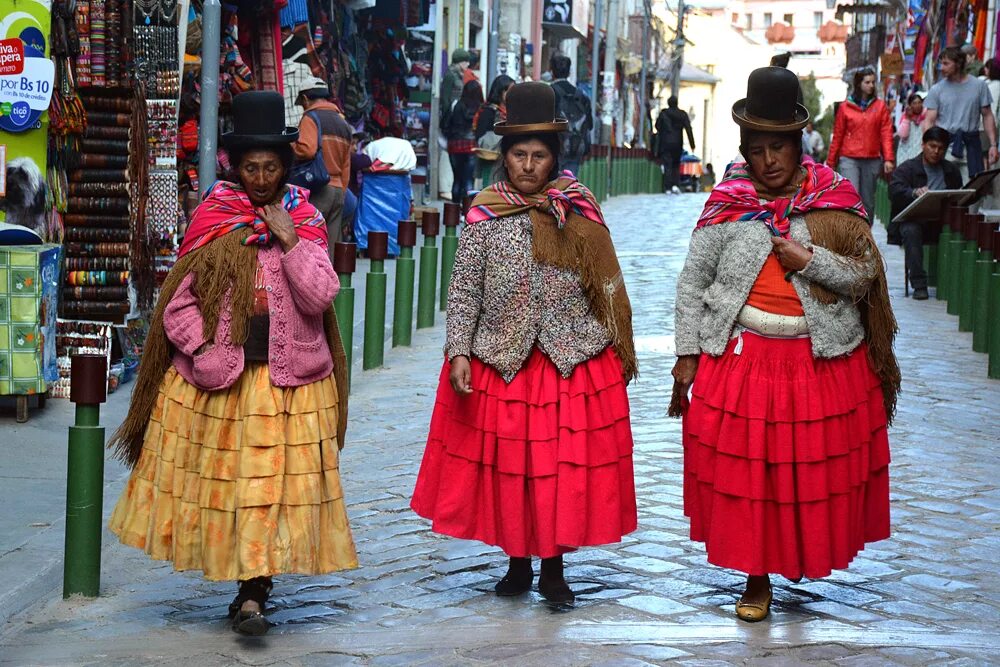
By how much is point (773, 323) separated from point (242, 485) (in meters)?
1.88

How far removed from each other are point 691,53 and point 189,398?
87.0m

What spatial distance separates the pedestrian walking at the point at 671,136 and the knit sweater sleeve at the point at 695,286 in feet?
90.5

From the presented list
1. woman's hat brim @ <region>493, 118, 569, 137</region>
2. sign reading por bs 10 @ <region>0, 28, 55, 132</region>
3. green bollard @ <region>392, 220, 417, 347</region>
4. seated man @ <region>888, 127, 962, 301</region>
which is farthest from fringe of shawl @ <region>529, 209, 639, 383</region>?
seated man @ <region>888, 127, 962, 301</region>

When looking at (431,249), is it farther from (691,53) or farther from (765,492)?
(691,53)

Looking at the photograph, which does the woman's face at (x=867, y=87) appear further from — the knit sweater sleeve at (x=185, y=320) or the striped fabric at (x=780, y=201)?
the knit sweater sleeve at (x=185, y=320)

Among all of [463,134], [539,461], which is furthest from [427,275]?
[463,134]

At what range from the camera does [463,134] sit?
2223cm

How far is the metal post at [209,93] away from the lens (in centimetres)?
958

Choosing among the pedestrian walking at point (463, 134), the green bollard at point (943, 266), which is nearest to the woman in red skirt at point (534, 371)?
the green bollard at point (943, 266)

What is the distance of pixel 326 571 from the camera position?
542 cm

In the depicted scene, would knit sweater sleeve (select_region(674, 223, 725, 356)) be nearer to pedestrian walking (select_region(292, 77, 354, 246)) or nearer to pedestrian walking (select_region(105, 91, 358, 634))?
pedestrian walking (select_region(105, 91, 358, 634))

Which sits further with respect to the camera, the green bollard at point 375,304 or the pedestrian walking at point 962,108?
the pedestrian walking at point 962,108

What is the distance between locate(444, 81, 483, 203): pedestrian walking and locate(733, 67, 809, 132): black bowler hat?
1629 cm

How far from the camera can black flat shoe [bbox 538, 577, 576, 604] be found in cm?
589
